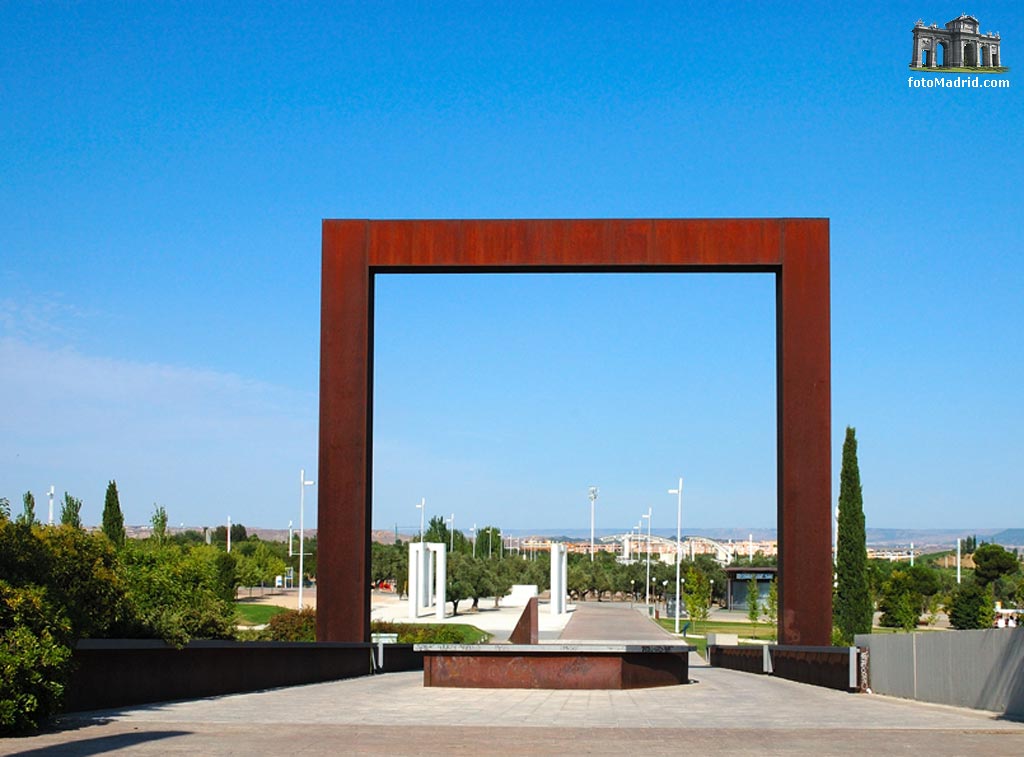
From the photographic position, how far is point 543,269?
1984 centimetres

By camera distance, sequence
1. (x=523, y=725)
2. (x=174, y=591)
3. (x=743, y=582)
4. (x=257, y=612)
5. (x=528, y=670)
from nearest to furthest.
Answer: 1. (x=523, y=725)
2. (x=174, y=591)
3. (x=528, y=670)
4. (x=257, y=612)
5. (x=743, y=582)

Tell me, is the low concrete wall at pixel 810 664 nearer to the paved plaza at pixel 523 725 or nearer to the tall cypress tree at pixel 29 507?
the paved plaza at pixel 523 725

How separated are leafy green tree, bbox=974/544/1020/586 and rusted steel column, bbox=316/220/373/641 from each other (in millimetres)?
75245

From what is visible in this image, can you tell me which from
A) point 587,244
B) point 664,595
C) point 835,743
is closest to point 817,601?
point 587,244

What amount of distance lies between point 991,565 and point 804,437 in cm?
7342

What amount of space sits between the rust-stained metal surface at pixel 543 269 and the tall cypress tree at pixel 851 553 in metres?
12.4

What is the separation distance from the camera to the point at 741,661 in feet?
89.9

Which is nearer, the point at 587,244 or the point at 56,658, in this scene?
the point at 56,658

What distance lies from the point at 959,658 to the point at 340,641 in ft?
33.2

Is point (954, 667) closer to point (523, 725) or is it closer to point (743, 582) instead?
point (523, 725)

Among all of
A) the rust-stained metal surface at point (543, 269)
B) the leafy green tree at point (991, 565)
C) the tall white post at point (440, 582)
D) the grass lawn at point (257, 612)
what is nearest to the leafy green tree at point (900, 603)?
the leafy green tree at point (991, 565)

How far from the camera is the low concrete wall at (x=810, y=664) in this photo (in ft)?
56.4

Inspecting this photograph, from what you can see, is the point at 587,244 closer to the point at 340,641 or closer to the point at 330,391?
the point at 330,391

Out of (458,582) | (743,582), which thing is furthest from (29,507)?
(743,582)
